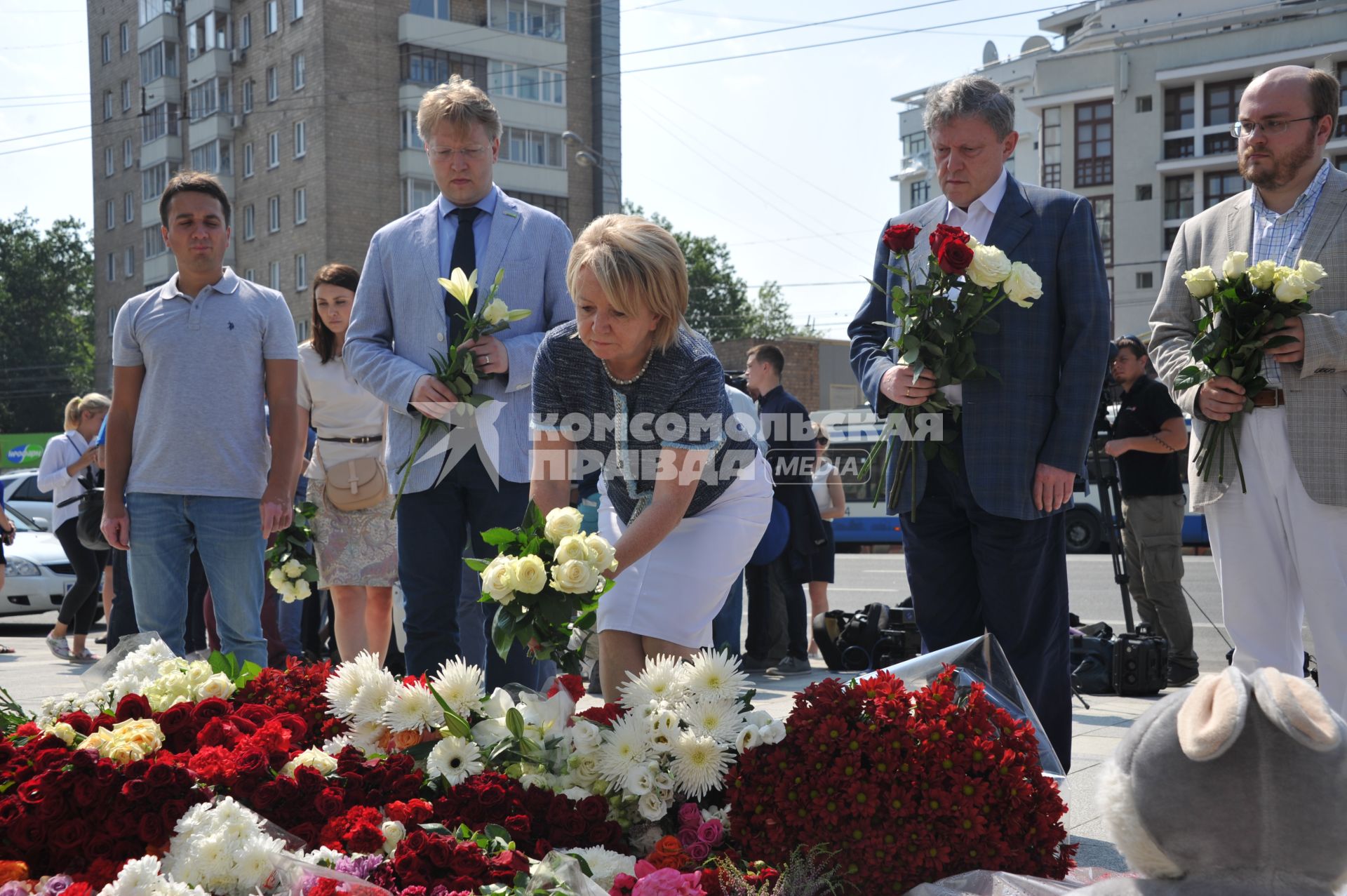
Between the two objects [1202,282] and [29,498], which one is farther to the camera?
[29,498]

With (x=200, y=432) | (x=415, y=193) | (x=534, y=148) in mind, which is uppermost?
(x=534, y=148)

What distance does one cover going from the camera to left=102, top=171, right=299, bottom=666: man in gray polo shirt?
4883 millimetres

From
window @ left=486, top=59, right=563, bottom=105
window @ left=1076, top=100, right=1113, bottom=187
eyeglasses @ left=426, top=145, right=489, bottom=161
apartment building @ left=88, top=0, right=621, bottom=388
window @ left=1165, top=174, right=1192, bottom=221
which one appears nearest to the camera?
eyeglasses @ left=426, top=145, right=489, bottom=161

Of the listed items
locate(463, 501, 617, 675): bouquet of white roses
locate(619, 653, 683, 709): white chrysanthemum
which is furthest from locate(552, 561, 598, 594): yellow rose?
locate(619, 653, 683, 709): white chrysanthemum

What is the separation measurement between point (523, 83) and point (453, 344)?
44.9 metres

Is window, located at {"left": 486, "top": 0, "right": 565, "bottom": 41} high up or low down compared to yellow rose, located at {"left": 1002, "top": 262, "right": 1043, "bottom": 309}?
up

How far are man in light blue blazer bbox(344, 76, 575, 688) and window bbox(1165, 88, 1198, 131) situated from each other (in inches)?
2085

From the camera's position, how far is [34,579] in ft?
42.4

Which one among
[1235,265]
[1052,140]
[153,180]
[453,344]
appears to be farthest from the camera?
[1052,140]

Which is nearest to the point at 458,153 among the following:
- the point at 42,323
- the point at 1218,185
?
the point at 1218,185

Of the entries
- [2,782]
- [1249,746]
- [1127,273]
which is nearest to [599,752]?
[2,782]

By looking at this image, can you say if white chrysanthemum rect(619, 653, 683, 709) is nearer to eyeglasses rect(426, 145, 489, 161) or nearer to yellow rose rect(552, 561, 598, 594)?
yellow rose rect(552, 561, 598, 594)

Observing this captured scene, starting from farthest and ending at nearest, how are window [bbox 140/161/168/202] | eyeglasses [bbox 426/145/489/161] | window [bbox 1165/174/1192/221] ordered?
window [bbox 140/161/168/202] < window [bbox 1165/174/1192/221] < eyeglasses [bbox 426/145/489/161]

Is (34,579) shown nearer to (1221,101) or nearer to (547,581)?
(547,581)
